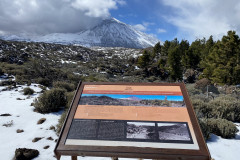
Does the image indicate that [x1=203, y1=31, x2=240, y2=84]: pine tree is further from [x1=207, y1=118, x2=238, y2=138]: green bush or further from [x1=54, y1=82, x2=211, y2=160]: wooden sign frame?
[x1=54, y1=82, x2=211, y2=160]: wooden sign frame

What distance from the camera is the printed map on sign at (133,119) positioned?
2.67 m

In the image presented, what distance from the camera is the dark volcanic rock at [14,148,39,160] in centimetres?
367

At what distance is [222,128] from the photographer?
192 inches

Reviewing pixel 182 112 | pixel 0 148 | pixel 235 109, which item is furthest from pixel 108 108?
pixel 235 109

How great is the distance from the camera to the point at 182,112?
3043 millimetres

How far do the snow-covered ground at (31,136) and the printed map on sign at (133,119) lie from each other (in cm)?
141

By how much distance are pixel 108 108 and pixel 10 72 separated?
1172 centimetres

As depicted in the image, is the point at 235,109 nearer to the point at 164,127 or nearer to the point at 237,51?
the point at 164,127

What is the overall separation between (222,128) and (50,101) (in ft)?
19.0

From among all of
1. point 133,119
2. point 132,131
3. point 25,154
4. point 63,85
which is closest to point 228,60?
point 63,85

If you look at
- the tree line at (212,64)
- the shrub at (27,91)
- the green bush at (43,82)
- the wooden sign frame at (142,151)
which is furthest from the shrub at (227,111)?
the tree line at (212,64)

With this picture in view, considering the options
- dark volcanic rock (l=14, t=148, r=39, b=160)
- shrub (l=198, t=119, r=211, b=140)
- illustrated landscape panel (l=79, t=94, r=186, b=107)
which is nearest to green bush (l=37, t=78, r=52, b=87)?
dark volcanic rock (l=14, t=148, r=39, b=160)

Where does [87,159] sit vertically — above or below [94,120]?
below

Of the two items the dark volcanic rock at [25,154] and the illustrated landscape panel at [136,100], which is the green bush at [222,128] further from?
the dark volcanic rock at [25,154]
